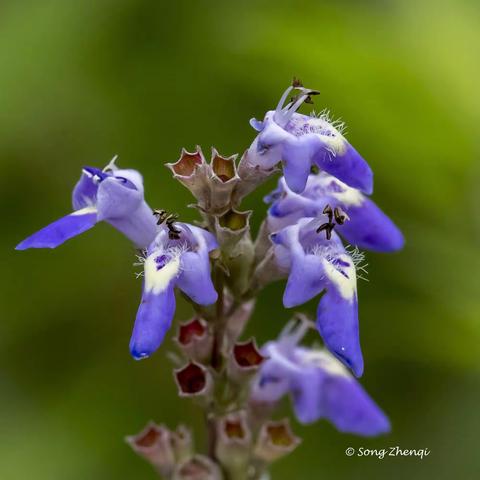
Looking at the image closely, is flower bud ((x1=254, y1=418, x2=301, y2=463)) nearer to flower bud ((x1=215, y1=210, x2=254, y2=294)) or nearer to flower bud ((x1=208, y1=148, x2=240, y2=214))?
flower bud ((x1=215, y1=210, x2=254, y2=294))

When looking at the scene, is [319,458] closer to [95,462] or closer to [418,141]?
[95,462]

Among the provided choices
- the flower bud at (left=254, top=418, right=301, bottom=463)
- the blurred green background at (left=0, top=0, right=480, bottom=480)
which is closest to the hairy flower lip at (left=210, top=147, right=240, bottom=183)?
the flower bud at (left=254, top=418, right=301, bottom=463)

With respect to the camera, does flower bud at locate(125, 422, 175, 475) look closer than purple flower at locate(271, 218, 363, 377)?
No

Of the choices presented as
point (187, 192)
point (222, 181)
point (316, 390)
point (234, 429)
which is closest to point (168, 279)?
point (222, 181)

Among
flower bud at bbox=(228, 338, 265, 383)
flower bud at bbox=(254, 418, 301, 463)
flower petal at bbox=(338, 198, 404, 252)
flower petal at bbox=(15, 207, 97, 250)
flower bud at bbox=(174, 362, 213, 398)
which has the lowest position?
flower bud at bbox=(254, 418, 301, 463)

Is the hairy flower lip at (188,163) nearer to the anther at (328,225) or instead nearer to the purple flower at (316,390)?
the anther at (328,225)

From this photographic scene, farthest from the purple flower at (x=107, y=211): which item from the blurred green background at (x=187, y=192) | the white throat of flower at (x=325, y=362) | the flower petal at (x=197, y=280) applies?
the blurred green background at (x=187, y=192)

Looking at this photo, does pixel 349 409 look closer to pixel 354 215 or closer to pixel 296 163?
pixel 354 215

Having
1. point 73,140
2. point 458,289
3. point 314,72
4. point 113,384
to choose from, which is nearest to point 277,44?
point 314,72

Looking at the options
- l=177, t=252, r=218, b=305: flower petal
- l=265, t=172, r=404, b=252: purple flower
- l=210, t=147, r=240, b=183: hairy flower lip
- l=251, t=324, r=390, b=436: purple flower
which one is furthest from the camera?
l=251, t=324, r=390, b=436: purple flower
